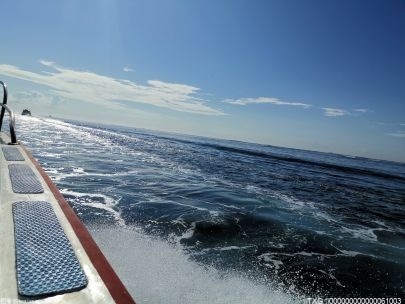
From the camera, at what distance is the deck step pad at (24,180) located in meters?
4.94

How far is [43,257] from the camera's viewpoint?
289 centimetres

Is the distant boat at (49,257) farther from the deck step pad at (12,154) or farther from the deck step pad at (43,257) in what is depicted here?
the deck step pad at (12,154)

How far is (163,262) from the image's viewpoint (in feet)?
16.4

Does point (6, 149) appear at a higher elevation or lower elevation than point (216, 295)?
higher

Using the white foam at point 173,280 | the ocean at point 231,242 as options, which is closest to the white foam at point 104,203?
the ocean at point 231,242

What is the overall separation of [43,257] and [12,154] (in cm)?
645

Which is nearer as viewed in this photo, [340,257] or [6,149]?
[340,257]

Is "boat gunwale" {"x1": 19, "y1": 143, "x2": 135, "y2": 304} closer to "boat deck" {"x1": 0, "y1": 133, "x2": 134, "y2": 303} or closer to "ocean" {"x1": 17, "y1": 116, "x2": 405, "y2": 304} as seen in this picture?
"boat deck" {"x1": 0, "y1": 133, "x2": 134, "y2": 303}

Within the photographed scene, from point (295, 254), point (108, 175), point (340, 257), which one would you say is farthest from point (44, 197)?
point (108, 175)

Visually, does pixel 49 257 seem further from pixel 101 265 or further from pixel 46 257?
pixel 101 265

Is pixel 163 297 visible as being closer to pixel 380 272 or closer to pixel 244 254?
pixel 244 254

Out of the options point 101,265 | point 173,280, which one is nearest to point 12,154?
point 173,280

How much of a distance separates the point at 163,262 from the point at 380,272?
14.9 ft

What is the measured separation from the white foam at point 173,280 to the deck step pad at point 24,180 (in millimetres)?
1541
